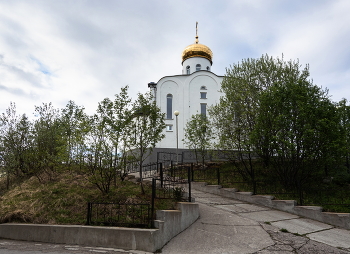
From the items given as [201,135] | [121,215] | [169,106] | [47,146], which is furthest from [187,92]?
[121,215]

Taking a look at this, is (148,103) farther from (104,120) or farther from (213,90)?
(213,90)

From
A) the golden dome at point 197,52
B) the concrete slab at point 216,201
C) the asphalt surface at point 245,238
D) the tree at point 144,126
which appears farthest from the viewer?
the golden dome at point 197,52

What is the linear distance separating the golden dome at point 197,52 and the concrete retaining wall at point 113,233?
1041 inches

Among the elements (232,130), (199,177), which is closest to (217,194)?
(199,177)

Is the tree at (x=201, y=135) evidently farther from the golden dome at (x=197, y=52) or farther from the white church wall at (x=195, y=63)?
the golden dome at (x=197, y=52)

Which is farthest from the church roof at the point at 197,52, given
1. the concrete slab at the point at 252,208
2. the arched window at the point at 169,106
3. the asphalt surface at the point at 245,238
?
the asphalt surface at the point at 245,238

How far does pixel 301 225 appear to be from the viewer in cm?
749

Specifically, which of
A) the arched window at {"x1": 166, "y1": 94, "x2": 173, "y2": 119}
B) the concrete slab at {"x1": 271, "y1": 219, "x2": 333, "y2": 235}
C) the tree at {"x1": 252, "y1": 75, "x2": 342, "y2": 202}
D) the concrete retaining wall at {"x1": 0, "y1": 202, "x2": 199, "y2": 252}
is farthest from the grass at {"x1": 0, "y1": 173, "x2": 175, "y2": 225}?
the arched window at {"x1": 166, "y1": 94, "x2": 173, "y2": 119}

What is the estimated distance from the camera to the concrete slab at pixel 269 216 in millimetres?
7980

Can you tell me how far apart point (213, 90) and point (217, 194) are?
1618cm

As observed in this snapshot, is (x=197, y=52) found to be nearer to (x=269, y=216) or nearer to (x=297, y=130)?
(x=297, y=130)

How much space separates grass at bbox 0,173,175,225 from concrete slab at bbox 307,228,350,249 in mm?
3809

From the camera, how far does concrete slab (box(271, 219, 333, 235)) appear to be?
7.00m

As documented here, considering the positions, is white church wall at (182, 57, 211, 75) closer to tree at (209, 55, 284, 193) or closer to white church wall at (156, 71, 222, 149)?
white church wall at (156, 71, 222, 149)
